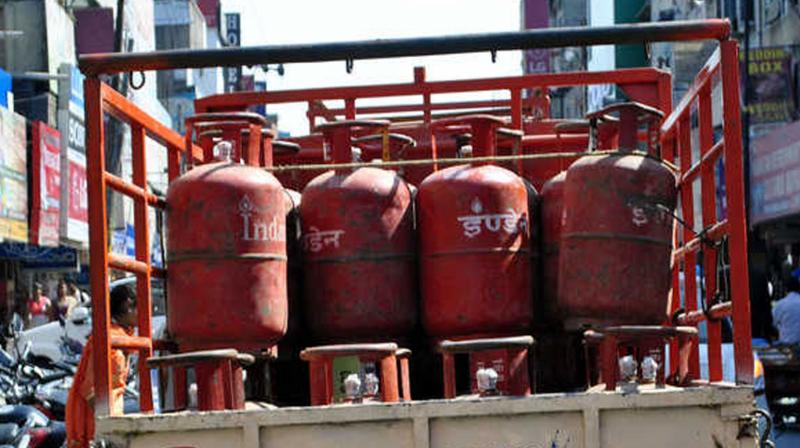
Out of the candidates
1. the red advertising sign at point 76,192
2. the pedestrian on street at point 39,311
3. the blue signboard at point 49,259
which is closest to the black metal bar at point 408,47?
the pedestrian on street at point 39,311

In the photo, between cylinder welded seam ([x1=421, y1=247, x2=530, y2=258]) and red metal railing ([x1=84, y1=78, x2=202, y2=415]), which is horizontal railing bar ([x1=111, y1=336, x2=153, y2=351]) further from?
cylinder welded seam ([x1=421, y1=247, x2=530, y2=258])

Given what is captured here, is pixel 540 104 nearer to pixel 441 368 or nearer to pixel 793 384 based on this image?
pixel 441 368

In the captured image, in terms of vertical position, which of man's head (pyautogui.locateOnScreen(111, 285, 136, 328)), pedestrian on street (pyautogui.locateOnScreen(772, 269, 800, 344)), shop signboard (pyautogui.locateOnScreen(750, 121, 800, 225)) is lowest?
pedestrian on street (pyautogui.locateOnScreen(772, 269, 800, 344))

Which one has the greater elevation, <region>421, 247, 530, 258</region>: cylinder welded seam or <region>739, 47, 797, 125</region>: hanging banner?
<region>739, 47, 797, 125</region>: hanging banner

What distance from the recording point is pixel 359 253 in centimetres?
550

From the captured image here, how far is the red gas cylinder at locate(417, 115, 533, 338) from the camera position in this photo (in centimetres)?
543

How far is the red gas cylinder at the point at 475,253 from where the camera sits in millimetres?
5426

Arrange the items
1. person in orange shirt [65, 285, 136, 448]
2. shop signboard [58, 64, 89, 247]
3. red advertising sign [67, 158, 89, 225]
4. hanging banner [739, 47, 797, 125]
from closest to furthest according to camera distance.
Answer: person in orange shirt [65, 285, 136, 448]
hanging banner [739, 47, 797, 125]
shop signboard [58, 64, 89, 247]
red advertising sign [67, 158, 89, 225]

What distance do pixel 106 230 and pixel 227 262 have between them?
523 millimetres

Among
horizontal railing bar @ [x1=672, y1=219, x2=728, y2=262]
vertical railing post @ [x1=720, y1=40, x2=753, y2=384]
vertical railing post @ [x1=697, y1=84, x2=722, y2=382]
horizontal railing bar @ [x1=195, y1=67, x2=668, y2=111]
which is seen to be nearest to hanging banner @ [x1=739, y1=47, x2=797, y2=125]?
horizontal railing bar @ [x1=195, y1=67, x2=668, y2=111]

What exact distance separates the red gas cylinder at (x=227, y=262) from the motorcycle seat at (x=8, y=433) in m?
3.58

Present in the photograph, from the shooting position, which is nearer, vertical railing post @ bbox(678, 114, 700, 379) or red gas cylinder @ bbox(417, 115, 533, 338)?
red gas cylinder @ bbox(417, 115, 533, 338)

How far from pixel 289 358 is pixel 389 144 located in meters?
1.05

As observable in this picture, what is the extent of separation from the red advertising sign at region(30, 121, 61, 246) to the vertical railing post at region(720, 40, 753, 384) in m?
21.5
